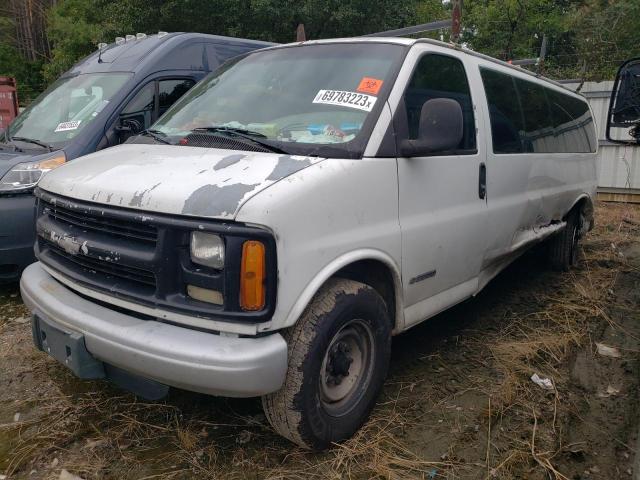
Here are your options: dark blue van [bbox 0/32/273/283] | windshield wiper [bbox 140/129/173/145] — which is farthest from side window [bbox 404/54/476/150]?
dark blue van [bbox 0/32/273/283]

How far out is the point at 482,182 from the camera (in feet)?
11.7

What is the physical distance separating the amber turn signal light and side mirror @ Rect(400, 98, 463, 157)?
3.61 ft

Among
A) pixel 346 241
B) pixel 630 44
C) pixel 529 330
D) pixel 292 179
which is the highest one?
pixel 630 44

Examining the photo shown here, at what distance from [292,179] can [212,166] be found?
0.42 meters

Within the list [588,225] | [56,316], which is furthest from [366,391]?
[588,225]

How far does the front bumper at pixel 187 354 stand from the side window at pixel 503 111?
2.40m

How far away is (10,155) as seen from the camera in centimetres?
478

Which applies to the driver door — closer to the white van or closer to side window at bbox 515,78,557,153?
the white van

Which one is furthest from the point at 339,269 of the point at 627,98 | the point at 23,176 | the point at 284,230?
the point at 627,98

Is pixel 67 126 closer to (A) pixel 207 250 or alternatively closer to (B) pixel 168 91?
(B) pixel 168 91

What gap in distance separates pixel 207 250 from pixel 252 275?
22 centimetres

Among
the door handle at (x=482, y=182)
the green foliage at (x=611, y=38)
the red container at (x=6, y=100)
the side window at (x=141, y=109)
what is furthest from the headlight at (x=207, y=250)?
the green foliage at (x=611, y=38)

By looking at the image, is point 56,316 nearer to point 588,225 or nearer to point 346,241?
point 346,241

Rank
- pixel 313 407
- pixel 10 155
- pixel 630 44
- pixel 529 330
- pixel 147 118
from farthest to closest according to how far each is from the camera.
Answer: pixel 630 44
pixel 147 118
pixel 10 155
pixel 529 330
pixel 313 407
